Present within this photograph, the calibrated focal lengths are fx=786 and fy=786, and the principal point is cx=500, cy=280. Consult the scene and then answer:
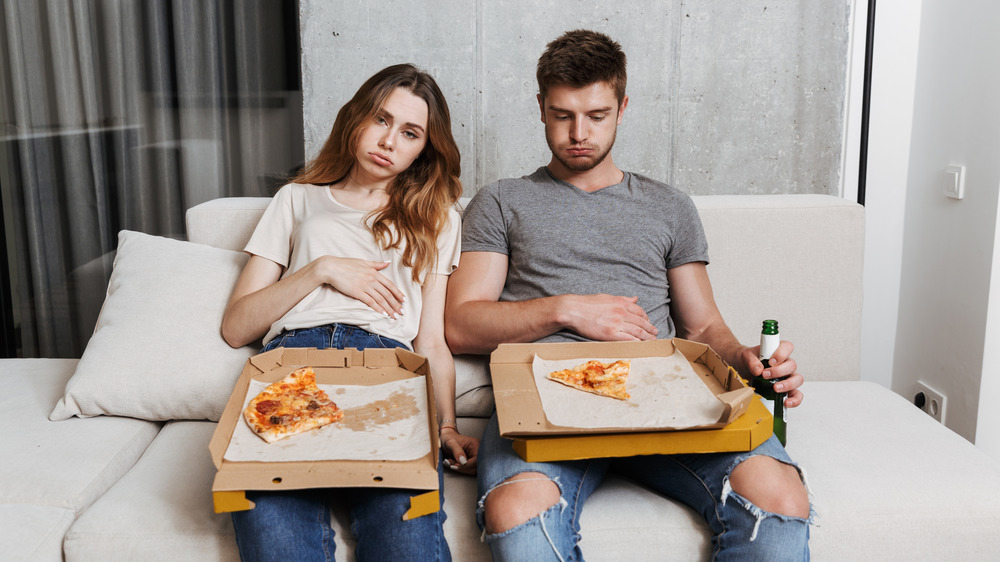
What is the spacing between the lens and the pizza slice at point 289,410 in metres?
1.26

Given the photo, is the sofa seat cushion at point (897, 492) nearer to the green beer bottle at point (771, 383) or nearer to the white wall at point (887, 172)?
the green beer bottle at point (771, 383)

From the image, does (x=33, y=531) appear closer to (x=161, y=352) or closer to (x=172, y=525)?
(x=172, y=525)

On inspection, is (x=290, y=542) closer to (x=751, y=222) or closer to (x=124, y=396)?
(x=124, y=396)

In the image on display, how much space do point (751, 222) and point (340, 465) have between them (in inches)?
49.2

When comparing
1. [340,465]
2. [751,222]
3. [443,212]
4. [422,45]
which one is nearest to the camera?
[340,465]

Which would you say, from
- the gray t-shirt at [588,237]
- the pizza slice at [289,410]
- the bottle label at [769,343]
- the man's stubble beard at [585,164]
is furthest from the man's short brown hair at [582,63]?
the pizza slice at [289,410]

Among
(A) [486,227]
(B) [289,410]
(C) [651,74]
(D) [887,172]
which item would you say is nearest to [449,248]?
(A) [486,227]

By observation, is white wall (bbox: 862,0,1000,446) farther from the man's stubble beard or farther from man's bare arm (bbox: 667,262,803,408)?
the man's stubble beard

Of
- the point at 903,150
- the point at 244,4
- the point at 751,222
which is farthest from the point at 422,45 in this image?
the point at 903,150

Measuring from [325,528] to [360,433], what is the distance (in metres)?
0.17

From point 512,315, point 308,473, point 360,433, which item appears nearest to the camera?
point 308,473

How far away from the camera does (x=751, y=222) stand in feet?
6.41

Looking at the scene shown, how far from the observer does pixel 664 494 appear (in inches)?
56.9

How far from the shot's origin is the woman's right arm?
166 cm
